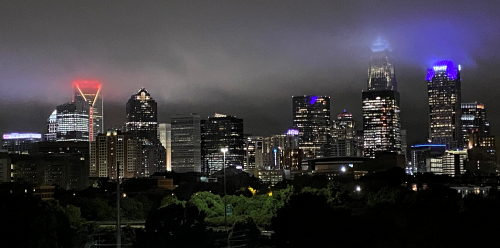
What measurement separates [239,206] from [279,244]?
28330 mm

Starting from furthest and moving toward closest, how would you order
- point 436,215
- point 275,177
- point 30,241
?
point 275,177, point 436,215, point 30,241

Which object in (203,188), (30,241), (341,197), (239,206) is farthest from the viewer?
(203,188)

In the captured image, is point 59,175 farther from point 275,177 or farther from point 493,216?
point 493,216

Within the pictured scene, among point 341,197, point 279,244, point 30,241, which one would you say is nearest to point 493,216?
point 279,244

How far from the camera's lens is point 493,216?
41.0 m

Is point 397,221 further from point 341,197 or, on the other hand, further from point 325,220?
point 341,197

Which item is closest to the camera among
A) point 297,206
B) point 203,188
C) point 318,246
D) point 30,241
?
point 30,241

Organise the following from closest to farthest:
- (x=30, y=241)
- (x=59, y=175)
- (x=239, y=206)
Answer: (x=30, y=241), (x=239, y=206), (x=59, y=175)

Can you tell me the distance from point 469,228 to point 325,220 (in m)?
8.61

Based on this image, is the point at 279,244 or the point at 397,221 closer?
the point at 279,244

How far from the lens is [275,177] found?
188750 mm

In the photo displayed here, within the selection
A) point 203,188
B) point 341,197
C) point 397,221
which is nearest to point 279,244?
point 397,221

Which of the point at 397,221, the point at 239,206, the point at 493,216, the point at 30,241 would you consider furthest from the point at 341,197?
the point at 30,241

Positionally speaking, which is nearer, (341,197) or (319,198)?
(319,198)
